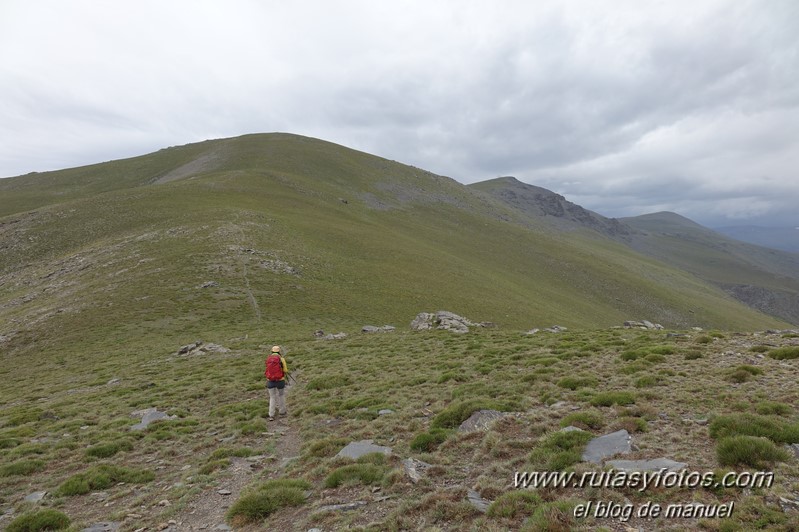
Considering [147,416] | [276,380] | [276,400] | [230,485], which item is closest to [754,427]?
[230,485]

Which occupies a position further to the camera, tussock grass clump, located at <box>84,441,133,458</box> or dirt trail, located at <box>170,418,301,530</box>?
tussock grass clump, located at <box>84,441,133,458</box>

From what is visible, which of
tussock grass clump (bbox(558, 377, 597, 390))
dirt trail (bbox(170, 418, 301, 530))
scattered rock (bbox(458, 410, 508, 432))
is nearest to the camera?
dirt trail (bbox(170, 418, 301, 530))

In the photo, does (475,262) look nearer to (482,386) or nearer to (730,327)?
(730,327)

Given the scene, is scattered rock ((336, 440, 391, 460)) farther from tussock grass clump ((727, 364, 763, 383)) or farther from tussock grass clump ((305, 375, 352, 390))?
tussock grass clump ((727, 364, 763, 383))

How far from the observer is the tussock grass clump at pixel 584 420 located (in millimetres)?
12078

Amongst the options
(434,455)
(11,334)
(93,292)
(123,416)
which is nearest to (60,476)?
(123,416)

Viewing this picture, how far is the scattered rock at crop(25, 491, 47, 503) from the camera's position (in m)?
12.1

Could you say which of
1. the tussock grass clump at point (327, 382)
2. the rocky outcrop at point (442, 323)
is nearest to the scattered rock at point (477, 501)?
the tussock grass clump at point (327, 382)

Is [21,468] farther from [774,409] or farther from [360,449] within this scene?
[774,409]

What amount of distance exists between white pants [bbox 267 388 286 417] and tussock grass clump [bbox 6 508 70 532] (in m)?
8.53

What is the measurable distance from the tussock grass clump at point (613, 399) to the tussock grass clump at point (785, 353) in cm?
851

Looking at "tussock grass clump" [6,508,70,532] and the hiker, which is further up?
the hiker

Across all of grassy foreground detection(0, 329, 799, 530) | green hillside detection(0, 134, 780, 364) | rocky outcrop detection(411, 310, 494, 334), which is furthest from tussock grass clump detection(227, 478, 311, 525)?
green hillside detection(0, 134, 780, 364)

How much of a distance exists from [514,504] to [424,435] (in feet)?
15.4
